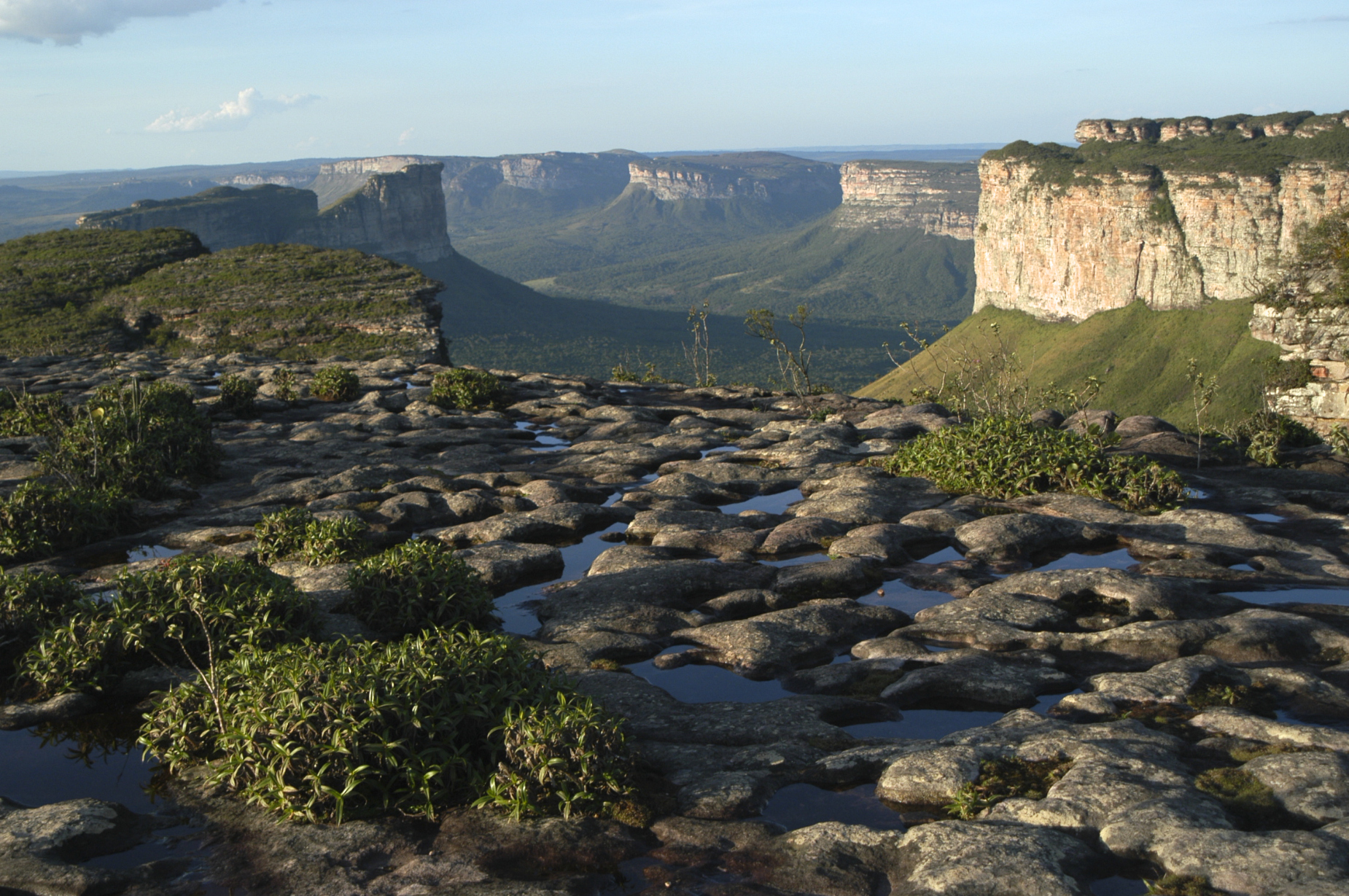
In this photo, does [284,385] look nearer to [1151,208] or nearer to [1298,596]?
[1298,596]

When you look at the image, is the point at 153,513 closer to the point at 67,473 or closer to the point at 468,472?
the point at 67,473

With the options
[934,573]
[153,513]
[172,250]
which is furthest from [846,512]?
[172,250]

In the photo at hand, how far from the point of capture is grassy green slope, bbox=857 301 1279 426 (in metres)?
111

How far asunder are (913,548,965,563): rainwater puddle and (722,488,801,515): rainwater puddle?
3745 mm

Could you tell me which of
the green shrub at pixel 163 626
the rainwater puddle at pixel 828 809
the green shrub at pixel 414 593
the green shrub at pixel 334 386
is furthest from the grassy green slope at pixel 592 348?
the rainwater puddle at pixel 828 809

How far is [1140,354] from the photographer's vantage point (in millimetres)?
133875

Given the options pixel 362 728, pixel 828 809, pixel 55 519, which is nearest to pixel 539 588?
pixel 362 728

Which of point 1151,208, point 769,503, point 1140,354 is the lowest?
point 1140,354

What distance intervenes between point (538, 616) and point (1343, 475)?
699 inches

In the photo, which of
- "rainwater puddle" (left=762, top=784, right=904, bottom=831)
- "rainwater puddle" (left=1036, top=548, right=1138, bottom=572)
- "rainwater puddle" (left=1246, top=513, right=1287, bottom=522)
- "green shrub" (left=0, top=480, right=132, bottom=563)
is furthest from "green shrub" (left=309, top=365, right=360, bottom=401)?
"rainwater puddle" (left=762, top=784, right=904, bottom=831)

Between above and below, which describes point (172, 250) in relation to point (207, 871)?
above

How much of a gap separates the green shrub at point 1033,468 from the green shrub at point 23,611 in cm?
1474

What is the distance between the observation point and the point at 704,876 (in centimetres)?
727

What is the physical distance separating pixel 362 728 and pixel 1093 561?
11653mm
